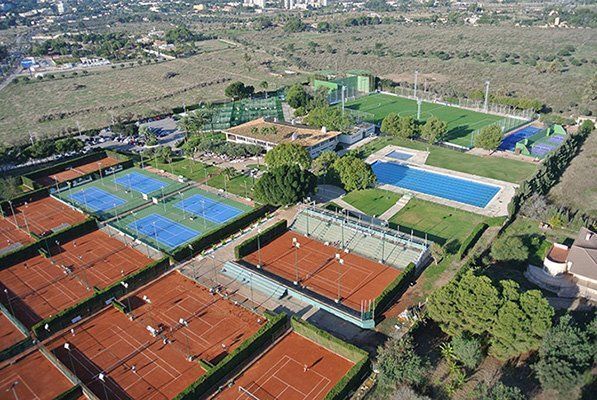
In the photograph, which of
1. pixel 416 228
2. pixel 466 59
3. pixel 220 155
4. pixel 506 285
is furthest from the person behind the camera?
pixel 466 59

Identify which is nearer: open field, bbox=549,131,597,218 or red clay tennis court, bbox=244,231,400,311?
red clay tennis court, bbox=244,231,400,311

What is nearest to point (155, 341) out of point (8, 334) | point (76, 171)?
point (8, 334)

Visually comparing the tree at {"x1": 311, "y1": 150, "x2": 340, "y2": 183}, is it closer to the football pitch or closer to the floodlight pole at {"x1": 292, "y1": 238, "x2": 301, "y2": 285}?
the floodlight pole at {"x1": 292, "y1": 238, "x2": 301, "y2": 285}

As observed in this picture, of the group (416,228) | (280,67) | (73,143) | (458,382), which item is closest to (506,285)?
(458,382)

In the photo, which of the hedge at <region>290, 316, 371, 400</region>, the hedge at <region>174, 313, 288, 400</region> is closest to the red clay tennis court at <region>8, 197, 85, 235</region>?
the hedge at <region>174, 313, 288, 400</region>

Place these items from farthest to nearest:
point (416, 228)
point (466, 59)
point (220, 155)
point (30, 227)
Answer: point (466, 59) → point (220, 155) → point (30, 227) → point (416, 228)

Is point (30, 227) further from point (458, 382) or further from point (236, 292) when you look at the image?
point (458, 382)
